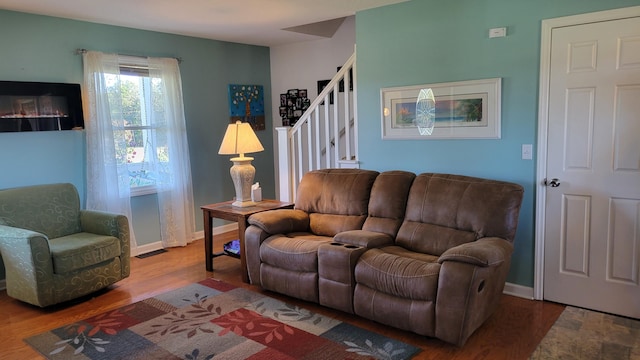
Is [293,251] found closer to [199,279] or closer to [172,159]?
[199,279]

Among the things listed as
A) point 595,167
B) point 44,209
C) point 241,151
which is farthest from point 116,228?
point 595,167

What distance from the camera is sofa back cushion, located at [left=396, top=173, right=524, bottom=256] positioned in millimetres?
3061

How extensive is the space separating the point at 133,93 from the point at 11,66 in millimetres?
1115

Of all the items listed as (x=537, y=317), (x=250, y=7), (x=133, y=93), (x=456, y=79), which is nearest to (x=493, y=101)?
(x=456, y=79)

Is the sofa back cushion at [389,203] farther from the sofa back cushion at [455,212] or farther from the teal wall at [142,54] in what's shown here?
the teal wall at [142,54]

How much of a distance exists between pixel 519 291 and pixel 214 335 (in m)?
2.27

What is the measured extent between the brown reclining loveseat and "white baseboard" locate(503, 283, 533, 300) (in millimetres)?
576

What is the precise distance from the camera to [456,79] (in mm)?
3701

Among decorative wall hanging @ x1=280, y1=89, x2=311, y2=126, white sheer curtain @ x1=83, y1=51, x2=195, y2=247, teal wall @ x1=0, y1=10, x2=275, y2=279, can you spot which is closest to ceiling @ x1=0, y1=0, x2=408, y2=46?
teal wall @ x1=0, y1=10, x2=275, y2=279

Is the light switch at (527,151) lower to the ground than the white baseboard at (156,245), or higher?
higher

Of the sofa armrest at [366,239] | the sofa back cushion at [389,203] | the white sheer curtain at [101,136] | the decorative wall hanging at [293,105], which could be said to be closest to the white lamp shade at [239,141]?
the white sheer curtain at [101,136]

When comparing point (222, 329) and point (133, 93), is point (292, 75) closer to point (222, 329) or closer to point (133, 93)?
point (133, 93)

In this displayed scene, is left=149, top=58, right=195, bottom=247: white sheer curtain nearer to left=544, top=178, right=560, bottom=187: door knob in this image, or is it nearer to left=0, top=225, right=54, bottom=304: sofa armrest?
left=0, top=225, right=54, bottom=304: sofa armrest

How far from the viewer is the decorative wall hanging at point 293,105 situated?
235 inches
